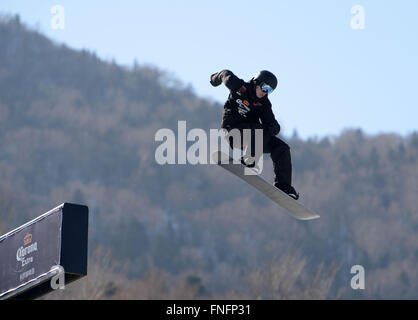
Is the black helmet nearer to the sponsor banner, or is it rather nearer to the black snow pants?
the black snow pants

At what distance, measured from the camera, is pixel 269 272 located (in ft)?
225

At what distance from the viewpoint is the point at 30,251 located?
13984 mm

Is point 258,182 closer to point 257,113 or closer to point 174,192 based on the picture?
→ point 257,113

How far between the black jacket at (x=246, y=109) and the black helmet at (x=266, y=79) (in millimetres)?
179

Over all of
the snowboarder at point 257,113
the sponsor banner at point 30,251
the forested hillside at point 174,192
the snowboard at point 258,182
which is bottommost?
the sponsor banner at point 30,251

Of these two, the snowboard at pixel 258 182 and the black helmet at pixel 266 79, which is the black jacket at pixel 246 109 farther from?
the snowboard at pixel 258 182

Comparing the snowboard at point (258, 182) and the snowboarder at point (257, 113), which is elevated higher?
the snowboarder at point (257, 113)

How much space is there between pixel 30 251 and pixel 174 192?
10381 centimetres

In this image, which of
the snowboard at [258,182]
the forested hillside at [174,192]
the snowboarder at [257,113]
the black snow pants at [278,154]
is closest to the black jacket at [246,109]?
the snowboarder at [257,113]

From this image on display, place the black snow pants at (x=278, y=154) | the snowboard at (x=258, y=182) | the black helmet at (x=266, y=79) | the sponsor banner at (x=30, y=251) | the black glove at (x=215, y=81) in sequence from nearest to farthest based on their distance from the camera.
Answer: the sponsor banner at (x=30, y=251) < the black helmet at (x=266, y=79) < the black glove at (x=215, y=81) < the snowboard at (x=258, y=182) < the black snow pants at (x=278, y=154)

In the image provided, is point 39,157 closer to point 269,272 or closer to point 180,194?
point 180,194

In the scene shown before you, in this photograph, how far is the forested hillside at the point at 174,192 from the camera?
85062 millimetres

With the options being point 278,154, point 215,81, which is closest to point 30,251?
point 215,81

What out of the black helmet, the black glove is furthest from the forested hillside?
the black helmet
